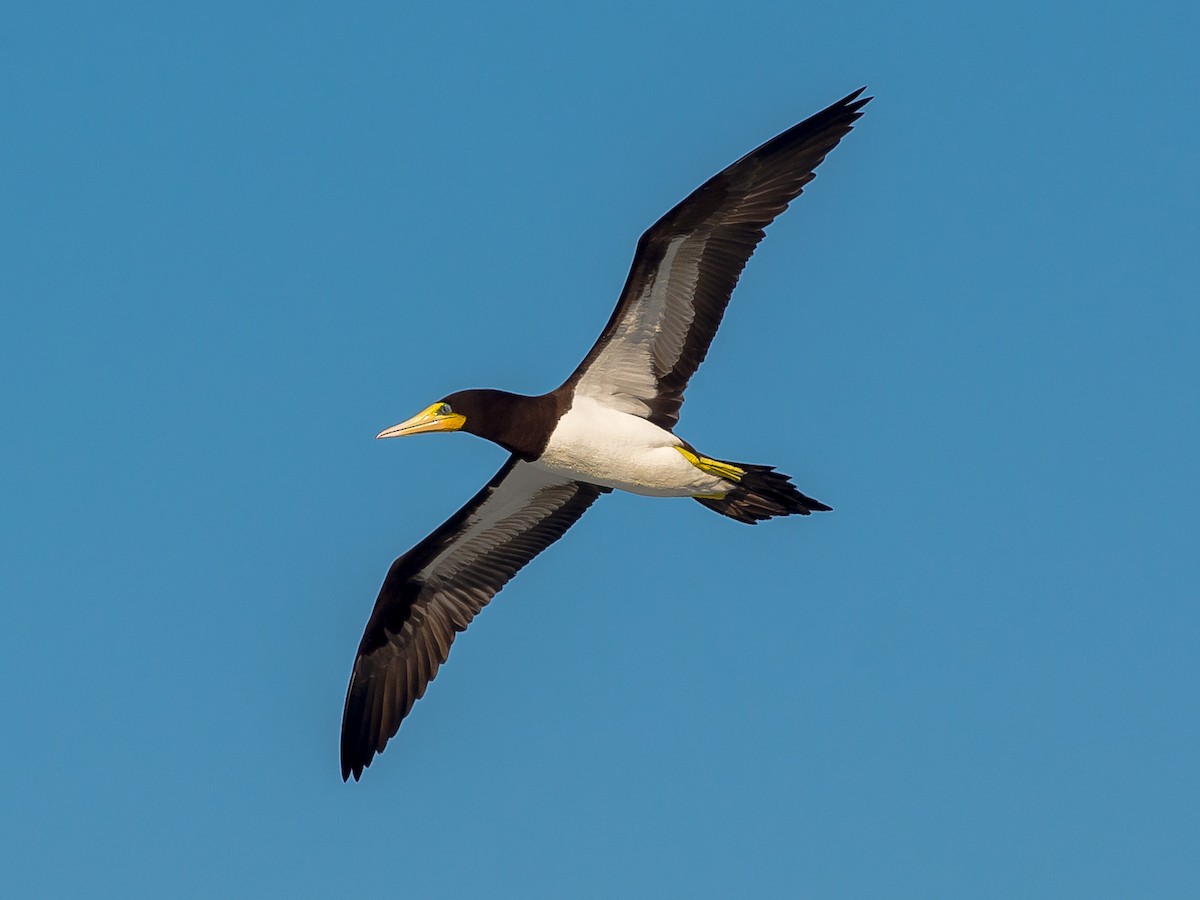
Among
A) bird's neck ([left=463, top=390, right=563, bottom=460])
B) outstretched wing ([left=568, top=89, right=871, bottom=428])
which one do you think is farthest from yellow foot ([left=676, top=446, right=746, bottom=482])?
bird's neck ([left=463, top=390, right=563, bottom=460])

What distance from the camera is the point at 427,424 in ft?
53.8

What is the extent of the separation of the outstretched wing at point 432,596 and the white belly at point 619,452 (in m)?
1.85

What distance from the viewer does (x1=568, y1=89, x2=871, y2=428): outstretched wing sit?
15.9 meters

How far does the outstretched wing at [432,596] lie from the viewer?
18.5 metres

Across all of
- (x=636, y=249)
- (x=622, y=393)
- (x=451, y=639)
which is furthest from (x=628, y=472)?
(x=451, y=639)

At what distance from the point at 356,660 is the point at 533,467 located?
3.24m

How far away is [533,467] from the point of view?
56.7 ft

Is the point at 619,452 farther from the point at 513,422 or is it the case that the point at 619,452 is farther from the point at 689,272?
the point at 689,272

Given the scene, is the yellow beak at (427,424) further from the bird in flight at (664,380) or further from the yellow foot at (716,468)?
the yellow foot at (716,468)

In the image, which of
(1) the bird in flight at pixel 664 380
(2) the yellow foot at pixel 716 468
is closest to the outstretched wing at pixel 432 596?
(1) the bird in flight at pixel 664 380

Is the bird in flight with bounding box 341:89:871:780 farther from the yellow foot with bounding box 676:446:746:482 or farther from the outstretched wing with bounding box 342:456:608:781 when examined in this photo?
the outstretched wing with bounding box 342:456:608:781

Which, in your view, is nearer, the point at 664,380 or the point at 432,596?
the point at 664,380

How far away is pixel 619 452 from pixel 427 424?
6.04 feet

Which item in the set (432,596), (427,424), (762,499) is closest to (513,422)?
(427,424)
